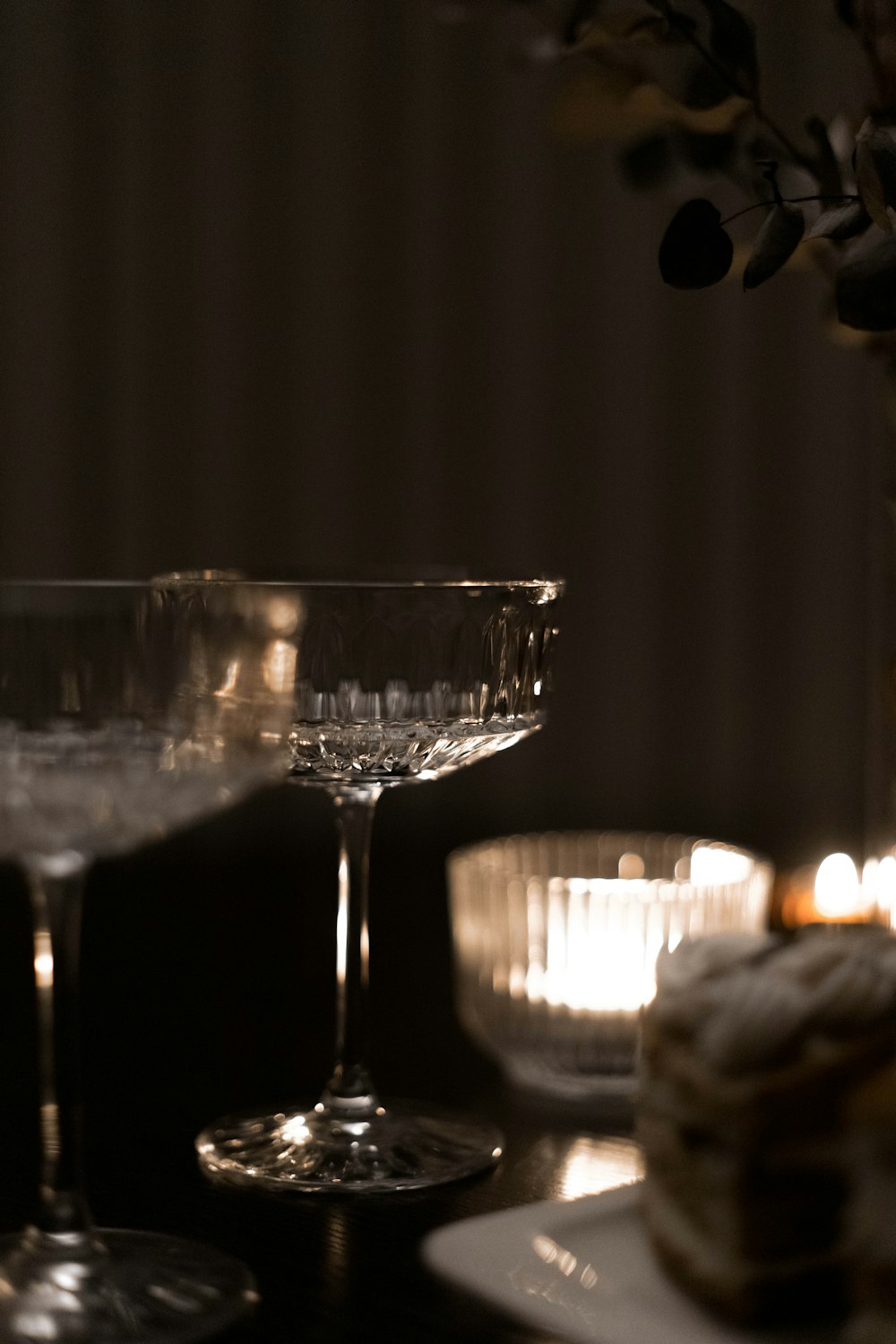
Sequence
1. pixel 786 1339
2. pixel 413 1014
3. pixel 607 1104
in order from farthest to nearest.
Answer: pixel 413 1014 → pixel 607 1104 → pixel 786 1339

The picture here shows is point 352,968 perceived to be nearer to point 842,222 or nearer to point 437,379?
point 842,222

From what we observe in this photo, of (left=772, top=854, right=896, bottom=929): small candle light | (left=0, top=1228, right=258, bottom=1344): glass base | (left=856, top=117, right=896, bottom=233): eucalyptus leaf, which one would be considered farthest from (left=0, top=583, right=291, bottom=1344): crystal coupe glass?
(left=772, top=854, right=896, bottom=929): small candle light

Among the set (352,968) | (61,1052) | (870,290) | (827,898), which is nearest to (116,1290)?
(61,1052)

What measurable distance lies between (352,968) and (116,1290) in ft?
0.73

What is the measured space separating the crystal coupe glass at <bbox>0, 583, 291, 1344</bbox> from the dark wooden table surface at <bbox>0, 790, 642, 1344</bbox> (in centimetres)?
3

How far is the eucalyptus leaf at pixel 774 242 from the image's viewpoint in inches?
20.9

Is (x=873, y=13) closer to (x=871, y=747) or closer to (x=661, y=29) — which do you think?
(x=661, y=29)

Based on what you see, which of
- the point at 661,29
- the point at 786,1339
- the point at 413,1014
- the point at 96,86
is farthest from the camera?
the point at 96,86

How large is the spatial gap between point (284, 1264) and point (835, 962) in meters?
0.21

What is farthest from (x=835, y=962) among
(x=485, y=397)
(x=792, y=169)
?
(x=485, y=397)

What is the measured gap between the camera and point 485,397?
8.15ft

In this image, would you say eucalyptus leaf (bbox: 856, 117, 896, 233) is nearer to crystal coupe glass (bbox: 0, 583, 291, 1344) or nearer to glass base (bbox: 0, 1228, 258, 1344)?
crystal coupe glass (bbox: 0, 583, 291, 1344)

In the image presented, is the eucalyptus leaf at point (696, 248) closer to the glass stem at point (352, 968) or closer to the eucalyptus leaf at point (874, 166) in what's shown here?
the eucalyptus leaf at point (874, 166)

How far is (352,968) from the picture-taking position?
698 millimetres
